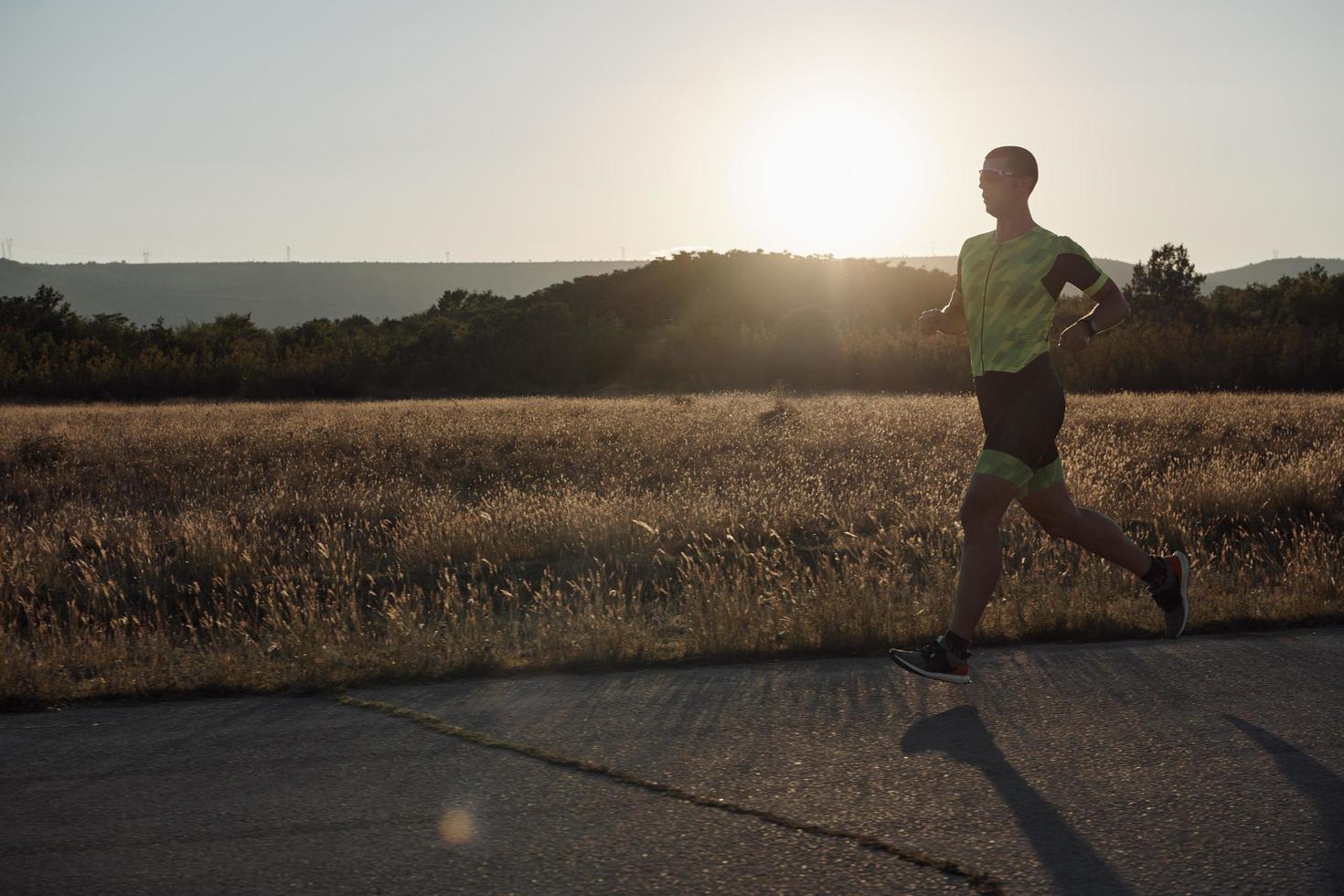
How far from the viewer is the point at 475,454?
1783 cm

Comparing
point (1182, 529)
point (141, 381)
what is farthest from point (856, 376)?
point (1182, 529)

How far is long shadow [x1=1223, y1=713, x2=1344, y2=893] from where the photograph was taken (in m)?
2.88

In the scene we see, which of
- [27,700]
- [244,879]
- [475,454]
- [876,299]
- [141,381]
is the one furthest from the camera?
[876,299]

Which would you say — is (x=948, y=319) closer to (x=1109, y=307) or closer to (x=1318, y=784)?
(x=1109, y=307)

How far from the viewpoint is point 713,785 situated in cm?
345

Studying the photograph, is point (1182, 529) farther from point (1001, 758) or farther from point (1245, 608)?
point (1001, 758)

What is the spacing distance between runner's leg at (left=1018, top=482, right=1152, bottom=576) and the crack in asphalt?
2107 mm

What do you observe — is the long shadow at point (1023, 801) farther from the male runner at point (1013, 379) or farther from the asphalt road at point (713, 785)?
the male runner at point (1013, 379)

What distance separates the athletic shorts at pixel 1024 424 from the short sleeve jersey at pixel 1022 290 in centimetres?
6

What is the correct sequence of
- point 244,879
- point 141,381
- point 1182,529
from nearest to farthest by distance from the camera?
point 244,879 < point 1182,529 < point 141,381

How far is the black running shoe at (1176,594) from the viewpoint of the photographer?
16.9 ft

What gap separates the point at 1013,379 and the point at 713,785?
86.1 inches

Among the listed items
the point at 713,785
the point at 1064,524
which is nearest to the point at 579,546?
the point at 1064,524

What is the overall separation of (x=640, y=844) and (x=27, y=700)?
9.52ft
